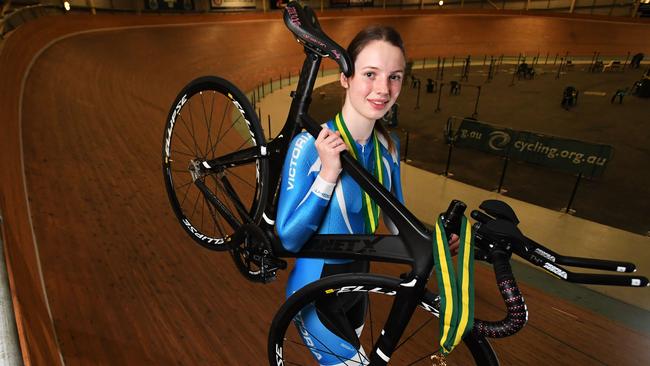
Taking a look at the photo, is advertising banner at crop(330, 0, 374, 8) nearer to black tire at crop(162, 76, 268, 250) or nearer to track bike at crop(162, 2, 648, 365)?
black tire at crop(162, 76, 268, 250)

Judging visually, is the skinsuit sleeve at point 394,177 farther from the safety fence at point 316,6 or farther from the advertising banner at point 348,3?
the advertising banner at point 348,3

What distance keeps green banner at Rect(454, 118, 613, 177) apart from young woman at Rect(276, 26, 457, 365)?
6013mm

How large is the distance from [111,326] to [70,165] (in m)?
2.00

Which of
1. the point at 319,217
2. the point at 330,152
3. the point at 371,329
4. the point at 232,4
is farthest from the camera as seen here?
the point at 232,4

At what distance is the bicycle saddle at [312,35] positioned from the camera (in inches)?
50.4

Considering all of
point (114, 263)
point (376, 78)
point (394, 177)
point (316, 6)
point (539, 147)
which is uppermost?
point (316, 6)

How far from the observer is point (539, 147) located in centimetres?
747

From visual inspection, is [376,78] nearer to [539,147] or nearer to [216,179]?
[216,179]

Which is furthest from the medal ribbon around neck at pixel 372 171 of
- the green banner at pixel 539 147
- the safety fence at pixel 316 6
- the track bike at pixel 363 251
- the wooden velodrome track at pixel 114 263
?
the safety fence at pixel 316 6

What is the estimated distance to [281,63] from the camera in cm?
1247

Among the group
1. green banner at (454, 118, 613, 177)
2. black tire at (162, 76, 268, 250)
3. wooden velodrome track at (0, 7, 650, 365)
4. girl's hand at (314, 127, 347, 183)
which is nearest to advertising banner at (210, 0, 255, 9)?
wooden velodrome track at (0, 7, 650, 365)

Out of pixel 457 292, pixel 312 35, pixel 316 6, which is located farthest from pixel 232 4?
pixel 457 292

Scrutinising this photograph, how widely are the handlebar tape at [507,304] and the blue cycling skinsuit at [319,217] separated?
1.85ft

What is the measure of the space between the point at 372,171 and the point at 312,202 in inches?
11.8
